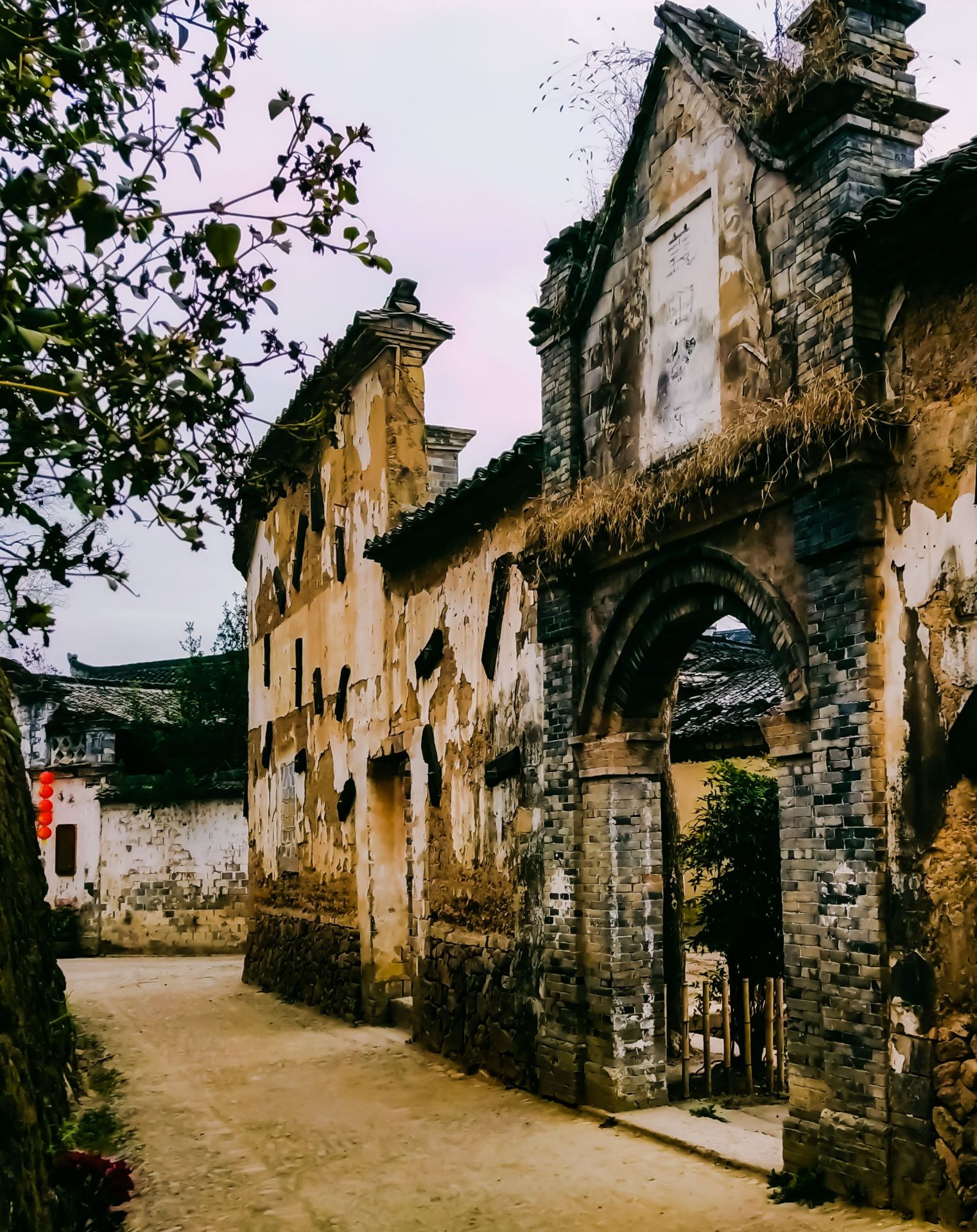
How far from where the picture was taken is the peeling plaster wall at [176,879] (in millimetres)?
23938

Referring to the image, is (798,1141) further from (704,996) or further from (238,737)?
(238,737)

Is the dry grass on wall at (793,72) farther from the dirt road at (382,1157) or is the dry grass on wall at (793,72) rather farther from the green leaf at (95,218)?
the dirt road at (382,1157)

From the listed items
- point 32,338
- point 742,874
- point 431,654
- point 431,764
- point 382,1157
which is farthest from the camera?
point 431,654

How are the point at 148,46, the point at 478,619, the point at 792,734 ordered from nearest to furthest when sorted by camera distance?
1. the point at 148,46
2. the point at 792,734
3. the point at 478,619

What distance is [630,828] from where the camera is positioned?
8461 millimetres

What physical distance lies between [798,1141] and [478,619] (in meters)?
5.35

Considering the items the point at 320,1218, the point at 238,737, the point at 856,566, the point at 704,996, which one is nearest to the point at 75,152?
the point at 856,566

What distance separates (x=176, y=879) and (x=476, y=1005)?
51.5 ft

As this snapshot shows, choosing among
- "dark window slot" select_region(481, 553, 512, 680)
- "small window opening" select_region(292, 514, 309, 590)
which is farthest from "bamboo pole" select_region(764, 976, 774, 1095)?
"small window opening" select_region(292, 514, 309, 590)

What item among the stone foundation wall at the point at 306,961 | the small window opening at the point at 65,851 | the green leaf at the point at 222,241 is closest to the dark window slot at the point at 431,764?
the stone foundation wall at the point at 306,961

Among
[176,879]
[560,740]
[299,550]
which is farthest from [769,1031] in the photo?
[176,879]

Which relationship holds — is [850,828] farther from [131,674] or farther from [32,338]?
[131,674]

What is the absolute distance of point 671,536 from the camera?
25.6 ft

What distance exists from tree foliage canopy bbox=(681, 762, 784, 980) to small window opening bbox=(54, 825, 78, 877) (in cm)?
1857
